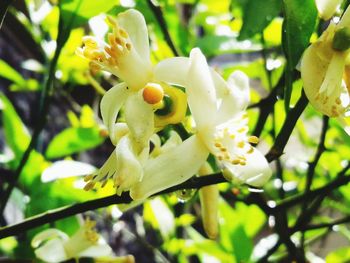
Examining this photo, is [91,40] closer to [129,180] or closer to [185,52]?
[129,180]

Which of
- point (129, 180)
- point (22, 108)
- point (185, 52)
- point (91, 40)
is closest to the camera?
point (129, 180)

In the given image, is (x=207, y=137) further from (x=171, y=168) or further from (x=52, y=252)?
(x=52, y=252)

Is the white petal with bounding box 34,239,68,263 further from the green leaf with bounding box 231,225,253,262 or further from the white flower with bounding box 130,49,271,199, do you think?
the green leaf with bounding box 231,225,253,262

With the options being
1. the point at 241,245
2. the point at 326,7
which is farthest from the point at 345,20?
the point at 241,245

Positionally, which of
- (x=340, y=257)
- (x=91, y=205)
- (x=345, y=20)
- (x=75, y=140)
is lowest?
(x=340, y=257)

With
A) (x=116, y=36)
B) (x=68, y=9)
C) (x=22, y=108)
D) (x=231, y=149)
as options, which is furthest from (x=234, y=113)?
(x=22, y=108)

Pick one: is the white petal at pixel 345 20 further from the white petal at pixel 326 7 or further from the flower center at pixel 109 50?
the flower center at pixel 109 50

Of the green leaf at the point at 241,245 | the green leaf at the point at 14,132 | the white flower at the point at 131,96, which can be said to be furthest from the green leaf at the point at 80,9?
the green leaf at the point at 241,245
